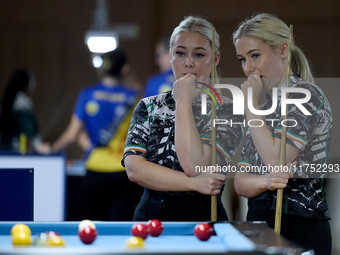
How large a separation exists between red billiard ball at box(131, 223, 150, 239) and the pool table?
0.03 m

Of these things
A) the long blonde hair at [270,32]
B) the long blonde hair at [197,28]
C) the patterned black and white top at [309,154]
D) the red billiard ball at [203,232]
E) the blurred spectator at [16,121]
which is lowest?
the red billiard ball at [203,232]

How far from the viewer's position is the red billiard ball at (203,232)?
4.54 ft

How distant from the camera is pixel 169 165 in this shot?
1.80 m

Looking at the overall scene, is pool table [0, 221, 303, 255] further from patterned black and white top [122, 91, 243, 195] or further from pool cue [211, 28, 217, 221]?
patterned black and white top [122, 91, 243, 195]

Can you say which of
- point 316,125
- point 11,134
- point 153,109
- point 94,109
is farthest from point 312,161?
point 11,134

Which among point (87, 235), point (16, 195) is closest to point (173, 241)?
point (87, 235)

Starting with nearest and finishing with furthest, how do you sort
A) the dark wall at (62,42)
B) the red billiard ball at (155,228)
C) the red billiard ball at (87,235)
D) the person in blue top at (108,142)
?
the red billiard ball at (87,235) < the red billiard ball at (155,228) < the person in blue top at (108,142) < the dark wall at (62,42)

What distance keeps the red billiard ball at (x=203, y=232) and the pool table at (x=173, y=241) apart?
2 centimetres

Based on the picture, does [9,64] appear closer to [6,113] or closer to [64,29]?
[64,29]

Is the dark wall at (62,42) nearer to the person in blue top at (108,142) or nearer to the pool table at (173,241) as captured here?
the person in blue top at (108,142)

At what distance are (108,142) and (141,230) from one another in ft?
4.94

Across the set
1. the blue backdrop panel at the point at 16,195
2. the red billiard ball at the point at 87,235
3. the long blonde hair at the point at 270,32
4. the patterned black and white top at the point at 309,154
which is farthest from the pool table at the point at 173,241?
the long blonde hair at the point at 270,32

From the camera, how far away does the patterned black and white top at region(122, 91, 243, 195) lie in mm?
1811

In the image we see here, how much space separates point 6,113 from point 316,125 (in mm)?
2600
